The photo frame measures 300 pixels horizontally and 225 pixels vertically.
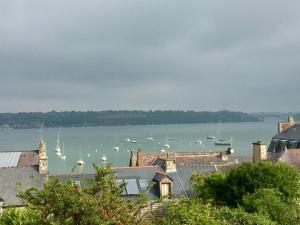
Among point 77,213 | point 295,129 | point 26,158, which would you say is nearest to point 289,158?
point 295,129

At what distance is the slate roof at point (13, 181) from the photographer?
40.0 metres

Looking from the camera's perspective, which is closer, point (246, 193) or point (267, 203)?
point (267, 203)

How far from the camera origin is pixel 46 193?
62.9 feet

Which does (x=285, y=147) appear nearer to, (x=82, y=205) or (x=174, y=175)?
(x=174, y=175)

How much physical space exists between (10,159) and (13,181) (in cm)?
1505

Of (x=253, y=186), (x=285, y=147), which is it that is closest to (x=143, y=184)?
(x=253, y=186)

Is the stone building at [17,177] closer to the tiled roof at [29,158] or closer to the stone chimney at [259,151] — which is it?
the tiled roof at [29,158]

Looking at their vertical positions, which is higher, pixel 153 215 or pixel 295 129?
pixel 295 129

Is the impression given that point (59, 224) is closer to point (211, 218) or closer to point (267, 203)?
point (211, 218)

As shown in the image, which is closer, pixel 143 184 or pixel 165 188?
pixel 165 188

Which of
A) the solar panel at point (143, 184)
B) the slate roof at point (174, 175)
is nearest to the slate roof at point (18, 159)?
the slate roof at point (174, 175)

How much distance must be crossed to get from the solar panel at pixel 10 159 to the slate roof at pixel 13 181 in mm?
10798

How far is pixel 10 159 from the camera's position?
5734 centimetres

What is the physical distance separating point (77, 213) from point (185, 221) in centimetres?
657
